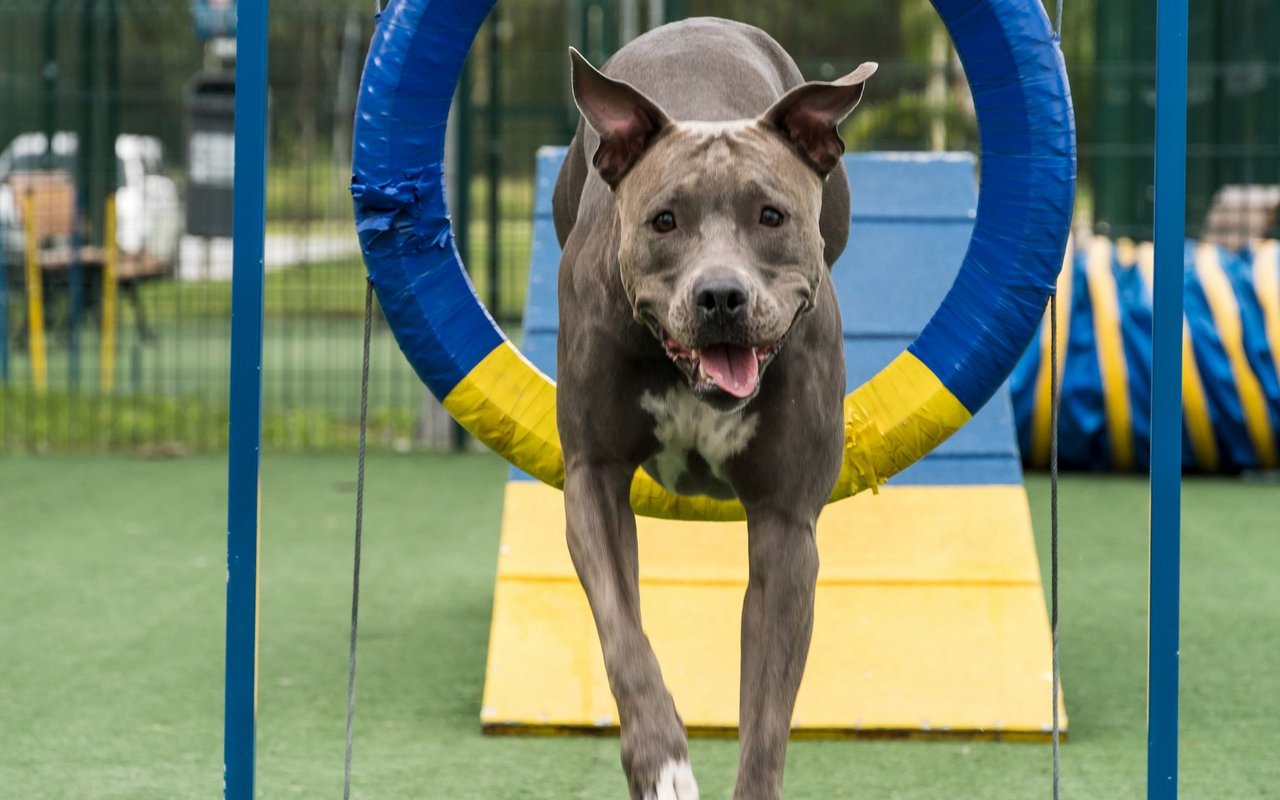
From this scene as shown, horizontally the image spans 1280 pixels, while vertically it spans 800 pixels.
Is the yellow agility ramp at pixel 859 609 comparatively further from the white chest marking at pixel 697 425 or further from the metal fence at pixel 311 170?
the metal fence at pixel 311 170

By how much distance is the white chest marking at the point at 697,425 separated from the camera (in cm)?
302

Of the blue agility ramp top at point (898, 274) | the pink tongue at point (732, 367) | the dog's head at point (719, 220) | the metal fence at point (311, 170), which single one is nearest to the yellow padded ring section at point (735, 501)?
the dog's head at point (719, 220)

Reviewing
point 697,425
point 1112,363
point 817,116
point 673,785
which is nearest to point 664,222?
point 817,116

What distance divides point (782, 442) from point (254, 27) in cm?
119

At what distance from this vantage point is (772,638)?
3.01 meters

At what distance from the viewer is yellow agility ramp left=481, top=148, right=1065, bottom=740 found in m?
4.52

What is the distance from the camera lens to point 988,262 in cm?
351

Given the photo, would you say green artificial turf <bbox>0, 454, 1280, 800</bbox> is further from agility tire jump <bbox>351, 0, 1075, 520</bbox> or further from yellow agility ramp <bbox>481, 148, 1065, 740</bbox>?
agility tire jump <bbox>351, 0, 1075, 520</bbox>

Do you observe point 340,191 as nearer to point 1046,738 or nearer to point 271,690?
point 271,690

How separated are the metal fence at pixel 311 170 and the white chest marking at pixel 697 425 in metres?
5.85

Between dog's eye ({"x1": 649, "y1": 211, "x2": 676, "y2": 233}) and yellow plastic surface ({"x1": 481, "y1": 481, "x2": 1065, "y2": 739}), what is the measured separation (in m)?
2.02

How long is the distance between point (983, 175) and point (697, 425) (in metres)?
0.88

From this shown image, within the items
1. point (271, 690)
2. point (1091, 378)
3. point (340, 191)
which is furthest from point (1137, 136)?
point (271, 690)

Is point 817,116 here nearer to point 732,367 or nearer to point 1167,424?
point 732,367
